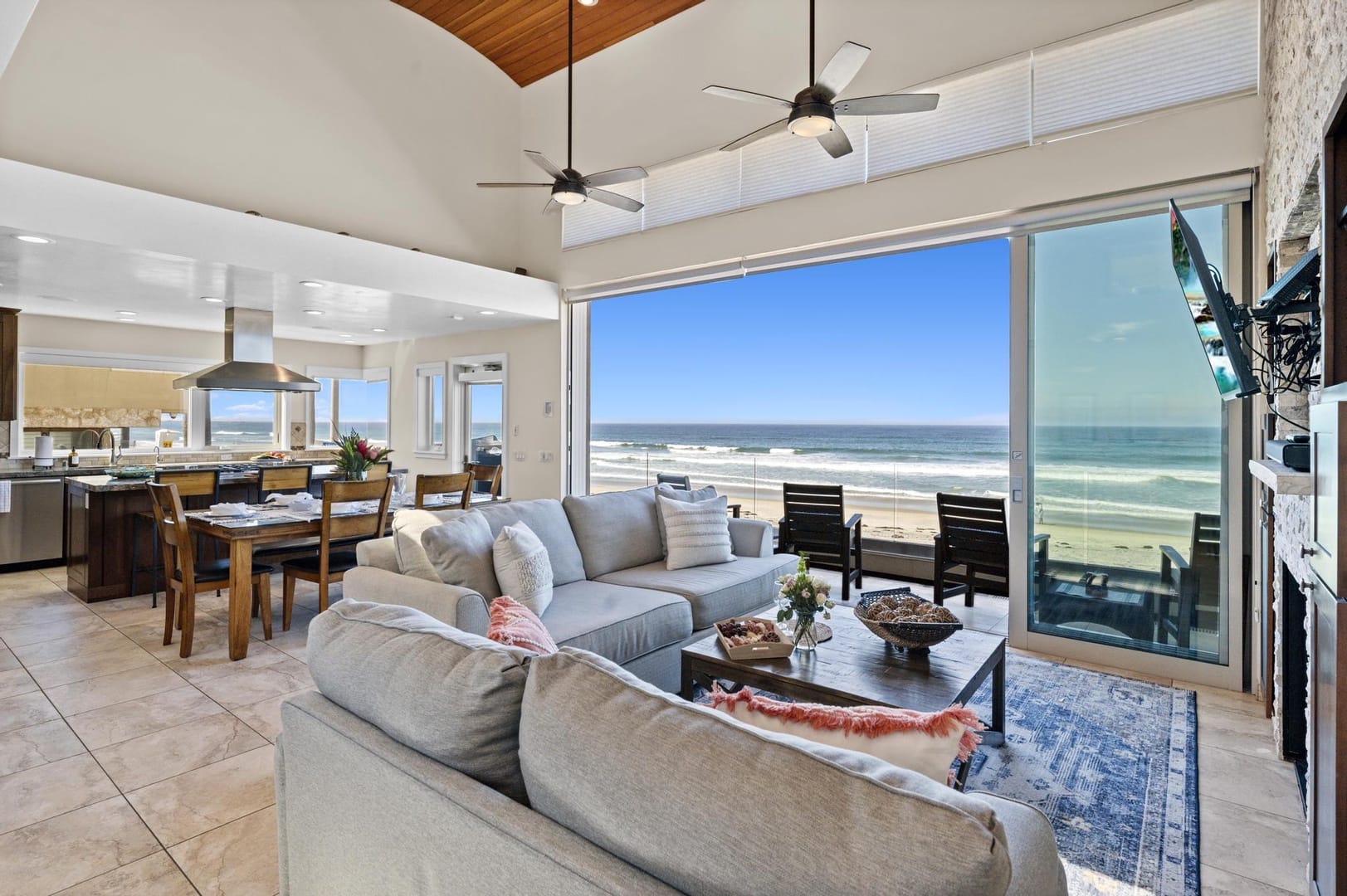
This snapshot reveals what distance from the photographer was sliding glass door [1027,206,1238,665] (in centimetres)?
361

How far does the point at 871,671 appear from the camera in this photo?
2.39 metres

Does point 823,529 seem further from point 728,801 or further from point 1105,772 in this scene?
point 728,801

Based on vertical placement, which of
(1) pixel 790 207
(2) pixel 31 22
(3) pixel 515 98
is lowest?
(1) pixel 790 207

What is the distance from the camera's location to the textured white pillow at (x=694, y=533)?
156 inches

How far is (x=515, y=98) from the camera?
734 centimetres

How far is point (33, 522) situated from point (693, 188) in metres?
6.42

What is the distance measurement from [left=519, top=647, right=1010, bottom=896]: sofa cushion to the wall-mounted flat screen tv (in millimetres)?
2249

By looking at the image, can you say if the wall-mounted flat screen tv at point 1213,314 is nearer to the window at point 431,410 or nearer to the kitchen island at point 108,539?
the kitchen island at point 108,539

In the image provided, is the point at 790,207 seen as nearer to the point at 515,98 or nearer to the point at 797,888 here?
the point at 515,98

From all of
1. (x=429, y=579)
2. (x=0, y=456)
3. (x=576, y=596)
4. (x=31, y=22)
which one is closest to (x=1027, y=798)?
(x=576, y=596)

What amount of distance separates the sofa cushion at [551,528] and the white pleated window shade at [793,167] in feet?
10.4

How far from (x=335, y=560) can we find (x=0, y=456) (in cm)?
450

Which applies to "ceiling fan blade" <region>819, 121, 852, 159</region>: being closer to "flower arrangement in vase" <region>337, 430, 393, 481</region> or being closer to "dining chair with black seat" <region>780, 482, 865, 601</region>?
"dining chair with black seat" <region>780, 482, 865, 601</region>

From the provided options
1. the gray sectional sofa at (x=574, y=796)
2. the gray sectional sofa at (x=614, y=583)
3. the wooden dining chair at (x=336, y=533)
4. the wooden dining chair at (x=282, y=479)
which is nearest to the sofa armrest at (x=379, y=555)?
the gray sectional sofa at (x=614, y=583)
